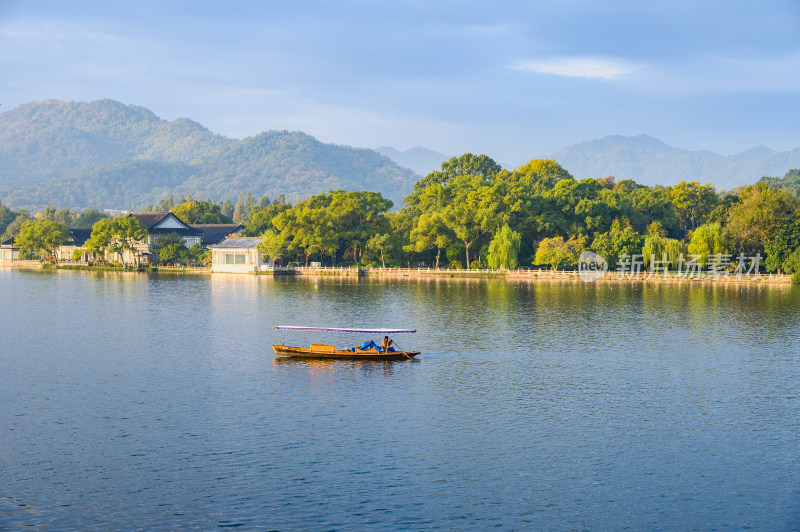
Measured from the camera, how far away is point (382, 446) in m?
22.4

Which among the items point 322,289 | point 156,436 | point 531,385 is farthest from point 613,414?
point 322,289

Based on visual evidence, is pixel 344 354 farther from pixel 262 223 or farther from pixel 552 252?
pixel 262 223

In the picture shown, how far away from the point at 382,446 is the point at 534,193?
94.3 metres

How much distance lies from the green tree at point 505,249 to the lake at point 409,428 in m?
48.5

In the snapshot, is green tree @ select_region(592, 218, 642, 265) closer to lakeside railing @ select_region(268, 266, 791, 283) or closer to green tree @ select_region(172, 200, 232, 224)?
lakeside railing @ select_region(268, 266, 791, 283)

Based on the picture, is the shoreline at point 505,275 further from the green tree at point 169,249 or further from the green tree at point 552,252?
the green tree at point 169,249

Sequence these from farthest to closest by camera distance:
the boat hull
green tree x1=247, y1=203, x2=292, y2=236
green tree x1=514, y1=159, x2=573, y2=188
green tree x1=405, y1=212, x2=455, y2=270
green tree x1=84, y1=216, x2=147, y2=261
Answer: green tree x1=247, y1=203, x2=292, y2=236
green tree x1=514, y1=159, x2=573, y2=188
green tree x1=84, y1=216, x2=147, y2=261
green tree x1=405, y1=212, x2=455, y2=270
the boat hull

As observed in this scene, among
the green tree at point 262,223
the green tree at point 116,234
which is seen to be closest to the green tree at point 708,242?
the green tree at point 262,223

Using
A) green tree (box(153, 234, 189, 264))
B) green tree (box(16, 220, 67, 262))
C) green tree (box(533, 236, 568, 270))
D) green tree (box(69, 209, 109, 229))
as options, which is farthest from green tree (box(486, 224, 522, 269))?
green tree (box(69, 209, 109, 229))

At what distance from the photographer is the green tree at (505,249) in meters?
97.0

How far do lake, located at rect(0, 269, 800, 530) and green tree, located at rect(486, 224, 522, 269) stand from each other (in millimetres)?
48517

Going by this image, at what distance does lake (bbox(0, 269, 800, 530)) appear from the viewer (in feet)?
59.1

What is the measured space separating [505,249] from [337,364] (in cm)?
6472

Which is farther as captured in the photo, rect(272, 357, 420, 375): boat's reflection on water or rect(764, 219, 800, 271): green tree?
rect(764, 219, 800, 271): green tree
